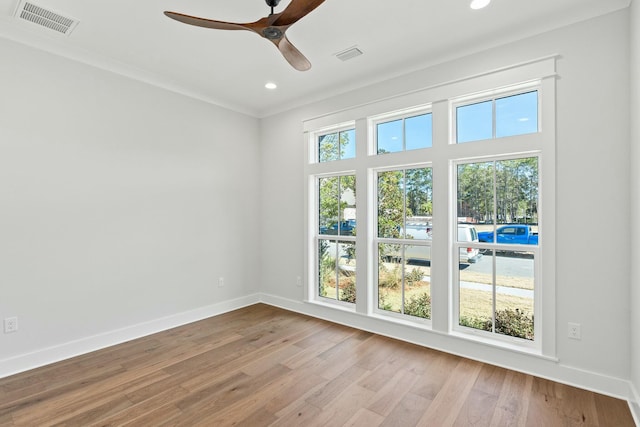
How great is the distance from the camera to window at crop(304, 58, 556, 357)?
2.70 metres

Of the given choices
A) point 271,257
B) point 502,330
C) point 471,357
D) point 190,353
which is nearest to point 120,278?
point 190,353

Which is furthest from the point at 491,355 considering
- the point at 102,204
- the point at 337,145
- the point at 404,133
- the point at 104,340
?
the point at 102,204

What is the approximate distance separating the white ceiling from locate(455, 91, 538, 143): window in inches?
20.0

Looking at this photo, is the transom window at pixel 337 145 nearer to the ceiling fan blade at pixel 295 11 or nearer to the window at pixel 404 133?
the window at pixel 404 133

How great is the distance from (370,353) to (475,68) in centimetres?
287

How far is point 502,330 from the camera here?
2891 millimetres

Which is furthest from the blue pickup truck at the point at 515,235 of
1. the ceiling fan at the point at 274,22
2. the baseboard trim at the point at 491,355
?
the ceiling fan at the point at 274,22

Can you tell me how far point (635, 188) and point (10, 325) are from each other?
193 inches

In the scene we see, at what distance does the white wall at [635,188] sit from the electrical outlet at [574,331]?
30cm

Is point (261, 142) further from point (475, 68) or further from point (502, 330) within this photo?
point (502, 330)

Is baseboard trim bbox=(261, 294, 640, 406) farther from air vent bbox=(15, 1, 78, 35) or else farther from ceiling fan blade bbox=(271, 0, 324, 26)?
air vent bbox=(15, 1, 78, 35)

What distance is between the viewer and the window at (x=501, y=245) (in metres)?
2.75

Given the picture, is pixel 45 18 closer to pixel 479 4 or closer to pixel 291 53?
pixel 291 53

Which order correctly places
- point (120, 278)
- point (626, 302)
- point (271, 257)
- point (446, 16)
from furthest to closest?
point (271, 257)
point (120, 278)
point (446, 16)
point (626, 302)
